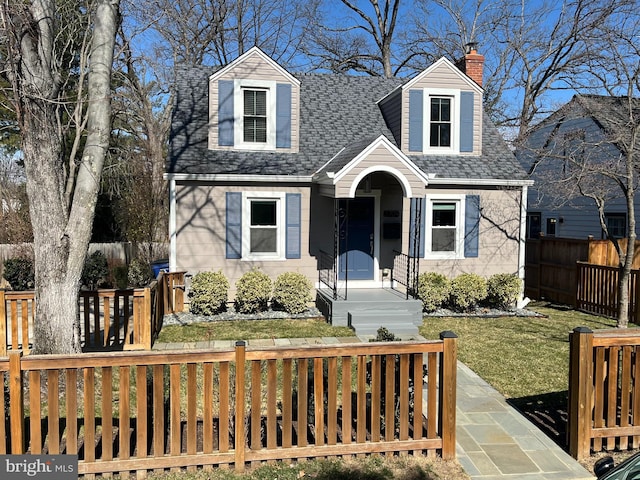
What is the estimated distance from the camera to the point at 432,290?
12.3 meters

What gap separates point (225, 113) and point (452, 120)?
5.89 metres

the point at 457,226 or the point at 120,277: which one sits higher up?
the point at 457,226

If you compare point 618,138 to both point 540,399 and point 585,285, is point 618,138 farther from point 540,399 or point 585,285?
point 540,399

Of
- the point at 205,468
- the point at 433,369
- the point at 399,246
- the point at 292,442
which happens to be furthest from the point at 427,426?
the point at 399,246

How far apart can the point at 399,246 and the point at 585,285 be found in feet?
15.9

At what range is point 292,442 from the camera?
528 cm

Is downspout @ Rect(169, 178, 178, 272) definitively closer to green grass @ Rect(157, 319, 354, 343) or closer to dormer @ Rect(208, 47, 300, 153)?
dormer @ Rect(208, 47, 300, 153)

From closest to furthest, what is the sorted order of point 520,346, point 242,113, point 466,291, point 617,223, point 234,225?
point 520,346 < point 234,225 < point 466,291 < point 242,113 < point 617,223

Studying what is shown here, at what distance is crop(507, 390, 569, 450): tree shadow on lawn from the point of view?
5752mm

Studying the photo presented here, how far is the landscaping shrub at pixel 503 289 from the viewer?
42.2 ft

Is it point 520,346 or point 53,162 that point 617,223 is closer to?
point 520,346

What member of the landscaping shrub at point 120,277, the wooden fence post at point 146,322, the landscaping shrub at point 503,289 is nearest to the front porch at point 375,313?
the landscaping shrub at point 503,289

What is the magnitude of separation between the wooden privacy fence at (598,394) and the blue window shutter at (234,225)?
8.56m

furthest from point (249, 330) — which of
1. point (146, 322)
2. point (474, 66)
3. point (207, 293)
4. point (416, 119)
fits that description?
point (474, 66)
